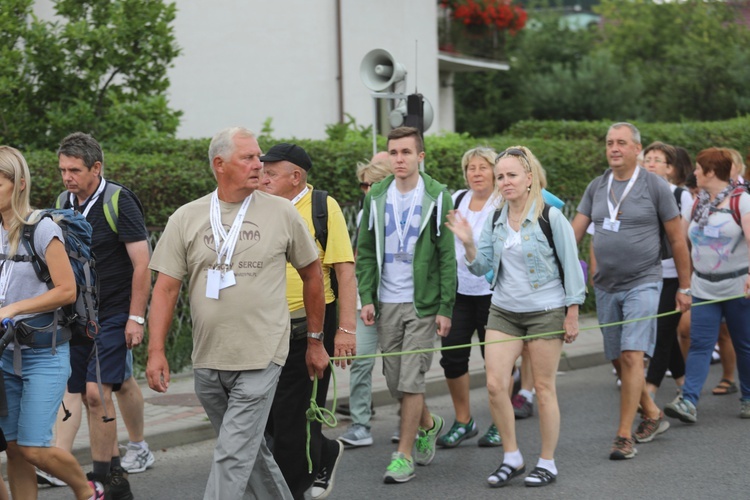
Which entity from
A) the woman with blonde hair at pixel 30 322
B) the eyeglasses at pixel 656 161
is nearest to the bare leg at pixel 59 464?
the woman with blonde hair at pixel 30 322

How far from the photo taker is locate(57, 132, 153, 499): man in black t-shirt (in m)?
6.27

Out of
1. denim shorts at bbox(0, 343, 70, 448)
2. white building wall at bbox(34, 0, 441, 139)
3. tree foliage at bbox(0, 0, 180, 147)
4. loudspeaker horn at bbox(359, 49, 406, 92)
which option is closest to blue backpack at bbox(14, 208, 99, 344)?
denim shorts at bbox(0, 343, 70, 448)

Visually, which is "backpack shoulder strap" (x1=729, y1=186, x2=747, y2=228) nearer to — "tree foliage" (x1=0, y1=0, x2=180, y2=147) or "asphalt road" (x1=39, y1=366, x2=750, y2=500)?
"asphalt road" (x1=39, y1=366, x2=750, y2=500)

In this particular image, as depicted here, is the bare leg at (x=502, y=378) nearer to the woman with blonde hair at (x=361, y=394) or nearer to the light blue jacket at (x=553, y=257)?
the light blue jacket at (x=553, y=257)

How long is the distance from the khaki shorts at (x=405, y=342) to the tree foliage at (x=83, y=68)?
5.69 metres

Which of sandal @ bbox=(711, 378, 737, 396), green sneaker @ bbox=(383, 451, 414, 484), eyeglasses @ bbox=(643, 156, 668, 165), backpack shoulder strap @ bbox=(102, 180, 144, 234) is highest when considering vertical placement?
eyeglasses @ bbox=(643, 156, 668, 165)

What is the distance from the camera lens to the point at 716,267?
8500 mm

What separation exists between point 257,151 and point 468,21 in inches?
755

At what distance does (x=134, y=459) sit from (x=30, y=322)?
2176 millimetres

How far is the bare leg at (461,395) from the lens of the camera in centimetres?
768

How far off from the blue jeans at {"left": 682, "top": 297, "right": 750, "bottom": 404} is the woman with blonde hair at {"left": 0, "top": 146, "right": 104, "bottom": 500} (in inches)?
193

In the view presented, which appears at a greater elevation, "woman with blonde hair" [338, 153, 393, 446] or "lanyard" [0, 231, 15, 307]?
"lanyard" [0, 231, 15, 307]

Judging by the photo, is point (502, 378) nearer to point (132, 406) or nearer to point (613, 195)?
point (613, 195)

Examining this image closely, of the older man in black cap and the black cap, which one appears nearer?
the older man in black cap
